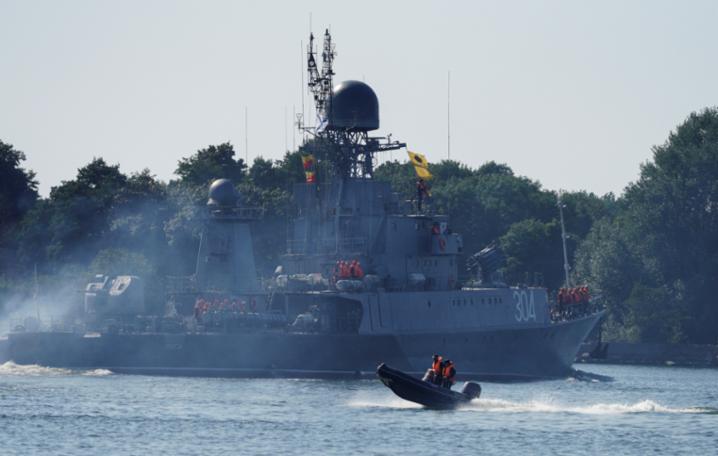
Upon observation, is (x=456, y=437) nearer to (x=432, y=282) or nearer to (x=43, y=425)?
(x=43, y=425)

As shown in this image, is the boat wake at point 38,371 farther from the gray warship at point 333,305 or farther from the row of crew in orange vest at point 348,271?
the row of crew in orange vest at point 348,271

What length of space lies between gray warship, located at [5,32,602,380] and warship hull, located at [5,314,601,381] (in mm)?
53

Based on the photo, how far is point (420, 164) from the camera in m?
84.2

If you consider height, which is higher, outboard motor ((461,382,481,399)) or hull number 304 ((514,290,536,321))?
hull number 304 ((514,290,536,321))

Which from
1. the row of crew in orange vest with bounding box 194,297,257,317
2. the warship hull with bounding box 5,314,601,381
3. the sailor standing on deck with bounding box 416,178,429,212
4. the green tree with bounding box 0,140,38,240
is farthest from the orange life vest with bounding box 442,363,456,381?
the green tree with bounding box 0,140,38,240

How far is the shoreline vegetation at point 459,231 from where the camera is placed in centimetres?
10688

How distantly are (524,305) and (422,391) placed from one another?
25.5m

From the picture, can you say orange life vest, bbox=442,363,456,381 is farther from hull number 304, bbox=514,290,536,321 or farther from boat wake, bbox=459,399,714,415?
hull number 304, bbox=514,290,536,321

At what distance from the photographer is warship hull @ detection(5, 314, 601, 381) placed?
77.0 meters

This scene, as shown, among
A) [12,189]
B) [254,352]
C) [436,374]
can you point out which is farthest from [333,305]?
[12,189]

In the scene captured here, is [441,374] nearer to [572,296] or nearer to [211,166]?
[572,296]

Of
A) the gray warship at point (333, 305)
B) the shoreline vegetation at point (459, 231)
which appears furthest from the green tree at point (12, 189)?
the gray warship at point (333, 305)

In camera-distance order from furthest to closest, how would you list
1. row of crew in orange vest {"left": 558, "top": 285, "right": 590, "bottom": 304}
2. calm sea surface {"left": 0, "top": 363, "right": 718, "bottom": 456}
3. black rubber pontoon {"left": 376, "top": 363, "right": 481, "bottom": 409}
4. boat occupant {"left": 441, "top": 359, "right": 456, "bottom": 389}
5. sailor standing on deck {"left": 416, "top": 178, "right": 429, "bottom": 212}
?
row of crew in orange vest {"left": 558, "top": 285, "right": 590, "bottom": 304} → sailor standing on deck {"left": 416, "top": 178, "right": 429, "bottom": 212} → boat occupant {"left": 441, "top": 359, "right": 456, "bottom": 389} → black rubber pontoon {"left": 376, "top": 363, "right": 481, "bottom": 409} → calm sea surface {"left": 0, "top": 363, "right": 718, "bottom": 456}

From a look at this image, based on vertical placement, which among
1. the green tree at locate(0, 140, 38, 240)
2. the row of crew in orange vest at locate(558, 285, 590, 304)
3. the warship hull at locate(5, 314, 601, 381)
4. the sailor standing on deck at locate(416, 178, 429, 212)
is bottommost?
the warship hull at locate(5, 314, 601, 381)
